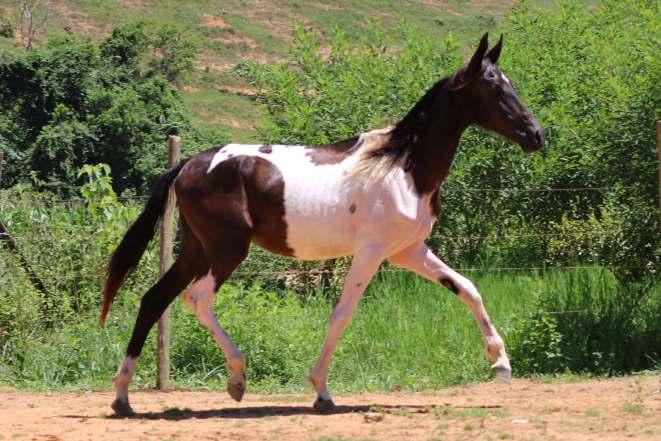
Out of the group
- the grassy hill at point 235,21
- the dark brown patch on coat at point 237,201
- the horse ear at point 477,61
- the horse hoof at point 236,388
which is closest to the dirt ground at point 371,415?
the horse hoof at point 236,388

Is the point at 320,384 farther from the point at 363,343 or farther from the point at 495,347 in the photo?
the point at 363,343

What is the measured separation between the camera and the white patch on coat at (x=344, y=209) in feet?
24.9

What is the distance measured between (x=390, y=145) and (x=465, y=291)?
109 centimetres

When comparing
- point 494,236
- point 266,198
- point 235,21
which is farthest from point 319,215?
point 235,21

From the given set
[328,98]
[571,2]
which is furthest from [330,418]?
[571,2]

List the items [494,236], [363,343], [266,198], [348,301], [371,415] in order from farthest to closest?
[494,236], [363,343], [266,198], [348,301], [371,415]

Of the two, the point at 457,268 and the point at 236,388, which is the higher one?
the point at 457,268

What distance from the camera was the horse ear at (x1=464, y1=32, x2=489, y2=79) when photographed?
763 centimetres

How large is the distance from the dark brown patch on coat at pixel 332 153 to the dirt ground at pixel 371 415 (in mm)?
1622

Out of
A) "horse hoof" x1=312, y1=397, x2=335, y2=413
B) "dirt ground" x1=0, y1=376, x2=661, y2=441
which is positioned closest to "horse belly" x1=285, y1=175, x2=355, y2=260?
"horse hoof" x1=312, y1=397, x2=335, y2=413

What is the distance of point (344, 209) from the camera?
7676mm

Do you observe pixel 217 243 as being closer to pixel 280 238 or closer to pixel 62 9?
pixel 280 238

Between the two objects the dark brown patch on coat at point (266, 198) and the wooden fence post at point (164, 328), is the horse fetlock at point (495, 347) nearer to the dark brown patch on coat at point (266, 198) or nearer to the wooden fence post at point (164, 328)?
the dark brown patch on coat at point (266, 198)

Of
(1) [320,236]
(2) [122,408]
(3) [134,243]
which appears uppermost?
(1) [320,236]
